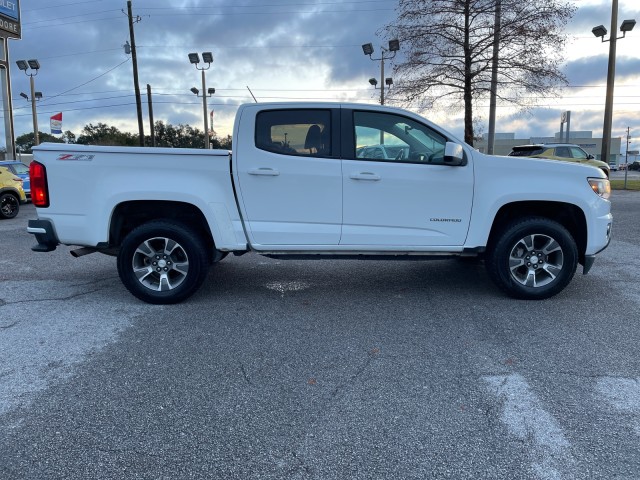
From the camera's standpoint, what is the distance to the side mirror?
486 centimetres

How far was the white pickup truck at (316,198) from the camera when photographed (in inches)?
196

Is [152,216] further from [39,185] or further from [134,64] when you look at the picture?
[134,64]

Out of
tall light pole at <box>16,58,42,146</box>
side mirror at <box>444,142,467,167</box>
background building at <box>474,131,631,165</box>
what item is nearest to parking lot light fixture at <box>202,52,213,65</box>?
tall light pole at <box>16,58,42,146</box>

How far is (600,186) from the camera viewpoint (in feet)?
17.1

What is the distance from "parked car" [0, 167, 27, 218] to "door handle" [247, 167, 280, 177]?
36.2ft

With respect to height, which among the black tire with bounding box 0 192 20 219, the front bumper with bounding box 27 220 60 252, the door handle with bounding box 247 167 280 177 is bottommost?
the black tire with bounding box 0 192 20 219

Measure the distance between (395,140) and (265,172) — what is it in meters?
1.39

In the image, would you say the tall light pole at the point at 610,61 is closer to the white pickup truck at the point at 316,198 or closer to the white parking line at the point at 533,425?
the white pickup truck at the point at 316,198

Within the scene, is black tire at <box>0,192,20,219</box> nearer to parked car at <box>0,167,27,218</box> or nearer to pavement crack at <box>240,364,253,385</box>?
parked car at <box>0,167,27,218</box>

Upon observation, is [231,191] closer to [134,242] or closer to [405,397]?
[134,242]

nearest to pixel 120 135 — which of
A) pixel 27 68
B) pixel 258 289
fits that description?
pixel 27 68

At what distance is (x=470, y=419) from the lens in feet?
9.63

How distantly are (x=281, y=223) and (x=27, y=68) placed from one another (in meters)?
41.7

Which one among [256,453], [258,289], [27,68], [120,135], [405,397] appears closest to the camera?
[256,453]
